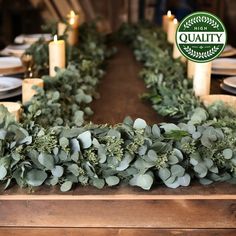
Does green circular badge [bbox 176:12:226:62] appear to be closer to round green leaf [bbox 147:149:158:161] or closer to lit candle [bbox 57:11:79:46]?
round green leaf [bbox 147:149:158:161]

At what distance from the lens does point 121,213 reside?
2.92 feet

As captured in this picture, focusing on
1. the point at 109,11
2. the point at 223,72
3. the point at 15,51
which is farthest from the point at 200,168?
the point at 109,11

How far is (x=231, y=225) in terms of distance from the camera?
0.89m

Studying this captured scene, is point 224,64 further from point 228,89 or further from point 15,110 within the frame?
point 15,110

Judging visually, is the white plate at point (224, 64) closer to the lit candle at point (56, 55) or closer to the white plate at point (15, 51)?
the lit candle at point (56, 55)

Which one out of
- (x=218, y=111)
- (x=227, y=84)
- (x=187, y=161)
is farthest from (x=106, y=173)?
(x=227, y=84)

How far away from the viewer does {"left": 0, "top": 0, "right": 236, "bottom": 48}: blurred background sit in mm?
4984

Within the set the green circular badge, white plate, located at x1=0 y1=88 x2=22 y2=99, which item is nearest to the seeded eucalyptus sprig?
the green circular badge

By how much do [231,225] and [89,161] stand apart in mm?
298

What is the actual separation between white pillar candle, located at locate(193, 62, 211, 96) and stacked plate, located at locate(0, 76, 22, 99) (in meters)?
0.56

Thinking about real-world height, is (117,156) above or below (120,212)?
above

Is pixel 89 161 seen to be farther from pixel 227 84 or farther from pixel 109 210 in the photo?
pixel 227 84

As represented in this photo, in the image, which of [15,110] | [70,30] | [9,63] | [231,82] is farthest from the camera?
[70,30]

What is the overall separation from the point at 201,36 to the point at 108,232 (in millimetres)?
561
